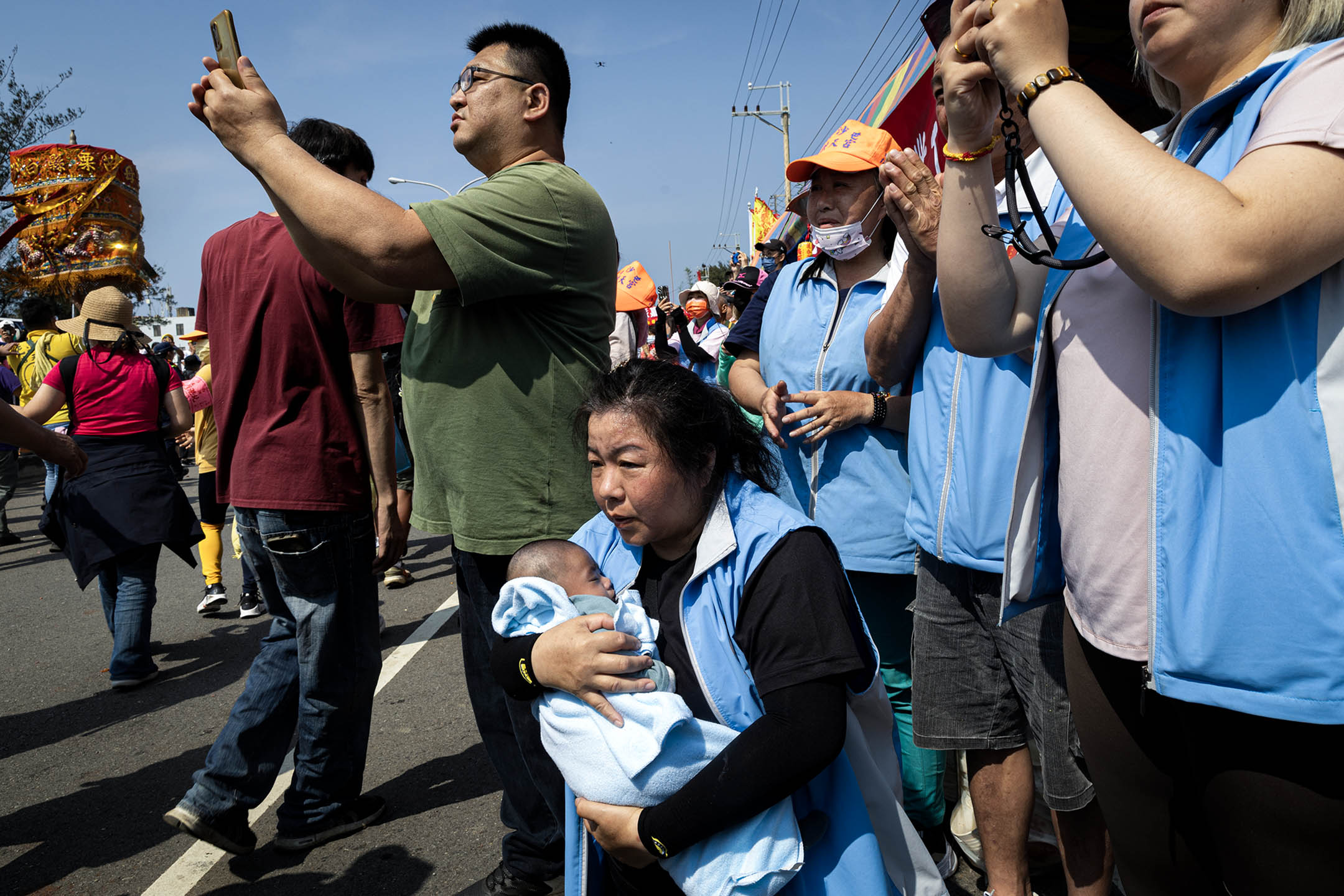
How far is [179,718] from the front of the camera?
434cm

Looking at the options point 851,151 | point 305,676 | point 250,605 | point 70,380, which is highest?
point 851,151

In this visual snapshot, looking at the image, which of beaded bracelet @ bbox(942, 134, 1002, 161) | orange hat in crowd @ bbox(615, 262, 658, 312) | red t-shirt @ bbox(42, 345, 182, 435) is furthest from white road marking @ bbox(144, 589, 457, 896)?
orange hat in crowd @ bbox(615, 262, 658, 312)

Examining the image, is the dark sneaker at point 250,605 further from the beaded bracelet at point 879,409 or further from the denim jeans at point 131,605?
the beaded bracelet at point 879,409

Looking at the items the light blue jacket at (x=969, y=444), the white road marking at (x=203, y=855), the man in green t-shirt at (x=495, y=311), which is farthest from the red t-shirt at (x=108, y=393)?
the light blue jacket at (x=969, y=444)

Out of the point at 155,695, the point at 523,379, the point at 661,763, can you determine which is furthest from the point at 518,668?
the point at 155,695

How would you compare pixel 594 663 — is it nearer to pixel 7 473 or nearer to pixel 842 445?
pixel 842 445

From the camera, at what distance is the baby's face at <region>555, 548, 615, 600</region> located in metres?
1.98

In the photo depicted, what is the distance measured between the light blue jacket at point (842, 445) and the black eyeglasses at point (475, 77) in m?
1.14

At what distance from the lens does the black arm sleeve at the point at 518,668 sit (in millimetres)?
1833

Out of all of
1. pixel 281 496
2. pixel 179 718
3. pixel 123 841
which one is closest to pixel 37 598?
pixel 179 718

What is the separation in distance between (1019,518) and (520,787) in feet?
5.95

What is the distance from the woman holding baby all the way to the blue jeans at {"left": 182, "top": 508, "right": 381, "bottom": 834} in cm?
128

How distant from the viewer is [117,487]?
473 centimetres

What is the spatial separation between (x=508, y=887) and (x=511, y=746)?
0.41m
